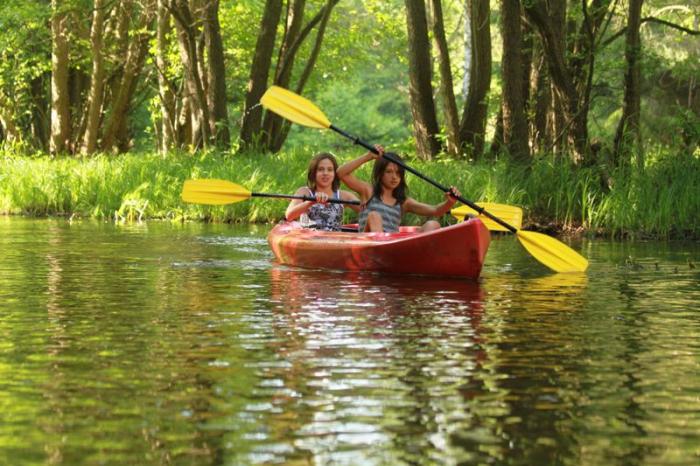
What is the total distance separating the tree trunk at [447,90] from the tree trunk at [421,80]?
0.93ft

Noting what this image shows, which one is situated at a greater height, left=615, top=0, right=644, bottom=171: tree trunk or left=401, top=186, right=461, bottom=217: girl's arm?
left=615, top=0, right=644, bottom=171: tree trunk

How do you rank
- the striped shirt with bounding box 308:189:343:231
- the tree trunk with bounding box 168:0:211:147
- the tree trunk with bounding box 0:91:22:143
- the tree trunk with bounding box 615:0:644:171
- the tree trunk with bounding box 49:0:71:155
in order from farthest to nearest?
the tree trunk with bounding box 0:91:22:143, the tree trunk with bounding box 49:0:71:155, the tree trunk with bounding box 168:0:211:147, the tree trunk with bounding box 615:0:644:171, the striped shirt with bounding box 308:189:343:231

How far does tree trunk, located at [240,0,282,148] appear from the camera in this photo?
20906 millimetres

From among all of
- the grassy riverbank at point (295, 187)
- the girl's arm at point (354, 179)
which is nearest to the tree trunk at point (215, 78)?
the grassy riverbank at point (295, 187)

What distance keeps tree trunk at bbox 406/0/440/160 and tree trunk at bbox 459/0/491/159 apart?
1.70 ft

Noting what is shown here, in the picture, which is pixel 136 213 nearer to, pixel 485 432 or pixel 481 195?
pixel 481 195

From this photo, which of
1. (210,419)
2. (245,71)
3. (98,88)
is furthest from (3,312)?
(245,71)

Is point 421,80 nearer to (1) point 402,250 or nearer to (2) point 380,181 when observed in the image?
(2) point 380,181

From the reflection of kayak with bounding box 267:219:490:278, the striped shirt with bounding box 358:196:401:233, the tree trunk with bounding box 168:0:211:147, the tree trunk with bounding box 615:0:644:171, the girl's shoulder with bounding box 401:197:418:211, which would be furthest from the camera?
the tree trunk with bounding box 168:0:211:147

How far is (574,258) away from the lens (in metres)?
10.5

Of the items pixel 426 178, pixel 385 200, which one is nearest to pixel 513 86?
pixel 385 200

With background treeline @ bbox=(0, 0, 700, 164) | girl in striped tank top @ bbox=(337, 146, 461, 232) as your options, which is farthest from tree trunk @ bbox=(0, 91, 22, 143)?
girl in striped tank top @ bbox=(337, 146, 461, 232)

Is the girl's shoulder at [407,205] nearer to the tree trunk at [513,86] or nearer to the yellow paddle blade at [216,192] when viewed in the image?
the yellow paddle blade at [216,192]

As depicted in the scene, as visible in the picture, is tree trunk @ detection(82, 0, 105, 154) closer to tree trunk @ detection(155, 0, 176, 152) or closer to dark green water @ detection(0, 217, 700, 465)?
tree trunk @ detection(155, 0, 176, 152)
